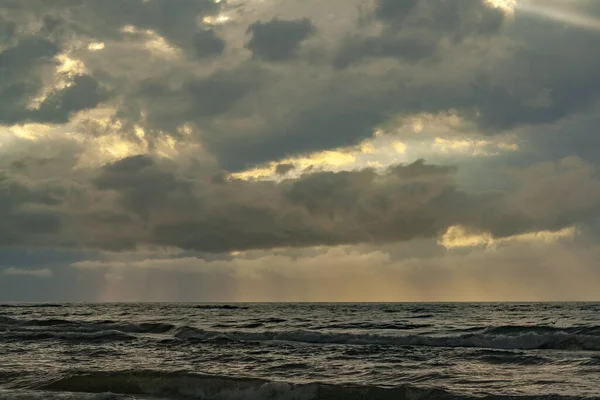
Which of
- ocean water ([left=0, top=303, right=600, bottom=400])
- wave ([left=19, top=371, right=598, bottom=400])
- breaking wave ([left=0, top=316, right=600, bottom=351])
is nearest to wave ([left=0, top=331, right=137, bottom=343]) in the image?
breaking wave ([left=0, top=316, right=600, bottom=351])

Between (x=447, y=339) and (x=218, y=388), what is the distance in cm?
1997

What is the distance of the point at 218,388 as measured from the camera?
17.9 metres

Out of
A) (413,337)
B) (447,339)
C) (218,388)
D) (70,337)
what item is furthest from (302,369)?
(70,337)

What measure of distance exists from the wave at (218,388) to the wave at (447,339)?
1472 centimetres

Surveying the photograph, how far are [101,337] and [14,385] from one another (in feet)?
62.1

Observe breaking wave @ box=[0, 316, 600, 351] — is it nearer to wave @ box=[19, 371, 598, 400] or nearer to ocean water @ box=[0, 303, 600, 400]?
ocean water @ box=[0, 303, 600, 400]

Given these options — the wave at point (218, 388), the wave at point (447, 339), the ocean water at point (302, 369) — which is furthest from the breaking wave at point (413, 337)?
the wave at point (218, 388)

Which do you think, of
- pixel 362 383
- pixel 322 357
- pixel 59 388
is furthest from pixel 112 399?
pixel 322 357

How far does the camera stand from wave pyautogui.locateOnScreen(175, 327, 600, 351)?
29422mm

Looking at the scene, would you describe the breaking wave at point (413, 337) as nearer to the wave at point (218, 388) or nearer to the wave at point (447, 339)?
the wave at point (447, 339)

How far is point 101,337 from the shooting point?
36.8 m

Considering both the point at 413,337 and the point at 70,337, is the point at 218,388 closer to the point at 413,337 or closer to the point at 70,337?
the point at 413,337

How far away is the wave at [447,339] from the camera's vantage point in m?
29.4

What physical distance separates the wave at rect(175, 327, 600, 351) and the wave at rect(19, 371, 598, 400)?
14.7 metres
